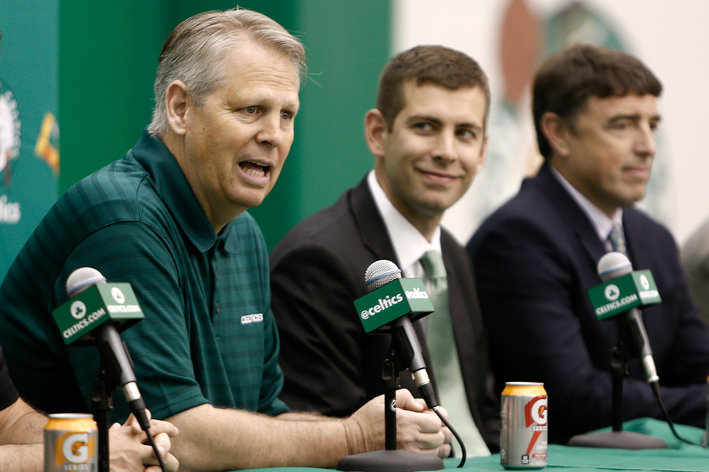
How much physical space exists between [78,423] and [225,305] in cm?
100

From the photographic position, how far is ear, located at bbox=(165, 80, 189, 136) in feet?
9.81

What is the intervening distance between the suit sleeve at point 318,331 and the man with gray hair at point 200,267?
6.1 inches

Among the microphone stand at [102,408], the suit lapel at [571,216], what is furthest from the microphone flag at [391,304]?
the suit lapel at [571,216]

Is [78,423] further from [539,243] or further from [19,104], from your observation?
[539,243]

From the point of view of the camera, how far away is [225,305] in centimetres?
304

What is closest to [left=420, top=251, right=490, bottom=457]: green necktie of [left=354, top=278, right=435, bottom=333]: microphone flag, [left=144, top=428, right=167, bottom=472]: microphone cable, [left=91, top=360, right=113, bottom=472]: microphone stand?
[left=354, top=278, right=435, bottom=333]: microphone flag

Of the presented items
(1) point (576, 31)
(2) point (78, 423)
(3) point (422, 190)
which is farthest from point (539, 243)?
(1) point (576, 31)

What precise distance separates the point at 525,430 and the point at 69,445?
109cm

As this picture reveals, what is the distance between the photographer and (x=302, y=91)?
5254mm

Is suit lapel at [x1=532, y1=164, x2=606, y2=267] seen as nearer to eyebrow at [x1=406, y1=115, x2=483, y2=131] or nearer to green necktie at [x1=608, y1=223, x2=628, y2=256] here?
green necktie at [x1=608, y1=223, x2=628, y2=256]

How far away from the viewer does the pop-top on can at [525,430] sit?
2643 mm

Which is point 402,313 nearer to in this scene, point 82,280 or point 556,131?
point 82,280

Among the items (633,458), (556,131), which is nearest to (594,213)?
(556,131)

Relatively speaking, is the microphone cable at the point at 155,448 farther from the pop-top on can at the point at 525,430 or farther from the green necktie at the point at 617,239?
the green necktie at the point at 617,239
